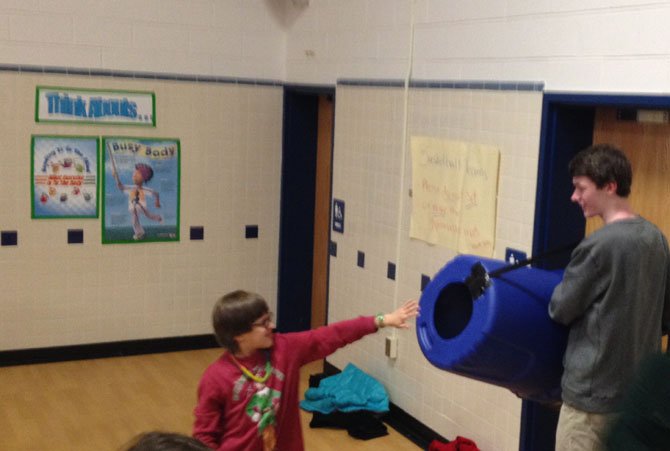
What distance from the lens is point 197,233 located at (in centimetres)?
651

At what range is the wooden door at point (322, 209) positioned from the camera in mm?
6625

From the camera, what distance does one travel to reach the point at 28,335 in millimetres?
6086

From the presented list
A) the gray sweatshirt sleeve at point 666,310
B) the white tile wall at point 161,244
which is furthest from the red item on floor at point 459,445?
the white tile wall at point 161,244

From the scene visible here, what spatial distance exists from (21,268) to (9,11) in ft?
5.61

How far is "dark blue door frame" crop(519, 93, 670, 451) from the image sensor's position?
3922mm

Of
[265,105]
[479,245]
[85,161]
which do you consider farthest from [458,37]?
[85,161]

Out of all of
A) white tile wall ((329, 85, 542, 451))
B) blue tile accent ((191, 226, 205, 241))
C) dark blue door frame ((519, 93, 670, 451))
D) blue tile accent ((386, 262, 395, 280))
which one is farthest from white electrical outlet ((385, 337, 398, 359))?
blue tile accent ((191, 226, 205, 241))

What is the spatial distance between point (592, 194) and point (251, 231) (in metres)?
4.04

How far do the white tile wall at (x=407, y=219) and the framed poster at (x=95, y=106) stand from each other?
142 cm

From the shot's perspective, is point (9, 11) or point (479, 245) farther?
point (9, 11)

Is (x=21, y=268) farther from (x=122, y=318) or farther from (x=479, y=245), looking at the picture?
(x=479, y=245)

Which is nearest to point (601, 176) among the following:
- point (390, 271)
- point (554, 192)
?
point (554, 192)

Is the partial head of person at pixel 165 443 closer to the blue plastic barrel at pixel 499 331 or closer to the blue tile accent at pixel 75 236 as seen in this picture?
the blue plastic barrel at pixel 499 331

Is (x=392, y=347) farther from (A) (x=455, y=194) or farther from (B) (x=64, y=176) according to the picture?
(B) (x=64, y=176)
